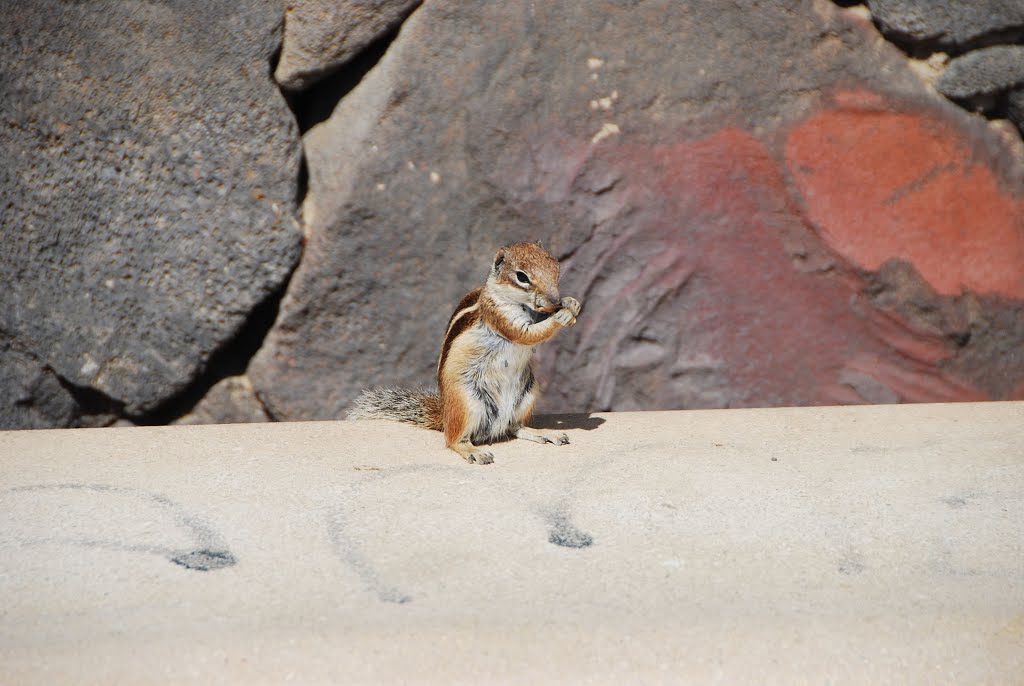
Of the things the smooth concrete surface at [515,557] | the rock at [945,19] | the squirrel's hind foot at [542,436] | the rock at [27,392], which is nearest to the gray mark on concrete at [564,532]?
the smooth concrete surface at [515,557]

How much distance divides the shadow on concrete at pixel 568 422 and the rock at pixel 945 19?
172 centimetres

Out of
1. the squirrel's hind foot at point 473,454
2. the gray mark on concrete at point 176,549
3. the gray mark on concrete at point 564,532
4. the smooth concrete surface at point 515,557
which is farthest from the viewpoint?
the squirrel's hind foot at point 473,454

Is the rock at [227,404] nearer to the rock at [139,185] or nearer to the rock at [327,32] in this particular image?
the rock at [139,185]

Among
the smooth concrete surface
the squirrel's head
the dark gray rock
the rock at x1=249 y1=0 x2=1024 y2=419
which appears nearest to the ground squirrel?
the squirrel's head

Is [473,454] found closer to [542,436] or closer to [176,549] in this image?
[542,436]

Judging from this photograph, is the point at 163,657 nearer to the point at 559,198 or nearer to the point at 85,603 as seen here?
the point at 85,603

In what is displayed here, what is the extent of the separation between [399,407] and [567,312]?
2.37 feet

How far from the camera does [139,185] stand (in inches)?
137

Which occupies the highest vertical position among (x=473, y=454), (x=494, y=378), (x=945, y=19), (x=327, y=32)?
(x=327, y=32)

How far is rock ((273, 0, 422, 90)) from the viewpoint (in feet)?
11.5

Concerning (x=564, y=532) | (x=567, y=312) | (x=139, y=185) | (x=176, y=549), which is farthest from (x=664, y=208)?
(x=176, y=549)

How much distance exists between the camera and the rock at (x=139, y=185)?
133 inches

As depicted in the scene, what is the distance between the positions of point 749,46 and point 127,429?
8.07ft

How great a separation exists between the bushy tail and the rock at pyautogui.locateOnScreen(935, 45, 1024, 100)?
7.01ft
